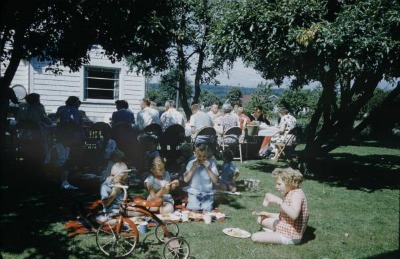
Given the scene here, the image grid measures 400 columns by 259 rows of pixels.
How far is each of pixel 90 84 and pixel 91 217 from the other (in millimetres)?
12861

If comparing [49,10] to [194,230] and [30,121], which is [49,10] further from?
[194,230]

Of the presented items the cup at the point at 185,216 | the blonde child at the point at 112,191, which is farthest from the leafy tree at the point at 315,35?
the blonde child at the point at 112,191

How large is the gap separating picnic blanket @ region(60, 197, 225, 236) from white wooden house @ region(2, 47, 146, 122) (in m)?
10.8

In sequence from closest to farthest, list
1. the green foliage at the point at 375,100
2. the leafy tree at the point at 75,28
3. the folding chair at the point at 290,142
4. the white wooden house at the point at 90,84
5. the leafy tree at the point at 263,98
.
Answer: the leafy tree at the point at 75,28, the folding chair at the point at 290,142, the white wooden house at the point at 90,84, the leafy tree at the point at 263,98, the green foliage at the point at 375,100

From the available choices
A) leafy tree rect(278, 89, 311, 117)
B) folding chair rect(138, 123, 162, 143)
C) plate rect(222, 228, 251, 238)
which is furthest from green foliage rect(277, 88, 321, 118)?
plate rect(222, 228, 251, 238)

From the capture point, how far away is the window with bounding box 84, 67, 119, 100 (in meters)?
17.2

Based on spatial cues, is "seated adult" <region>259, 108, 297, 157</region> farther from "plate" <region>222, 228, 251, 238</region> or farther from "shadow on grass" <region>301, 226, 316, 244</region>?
"plate" <region>222, 228, 251, 238</region>

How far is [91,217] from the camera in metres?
5.50

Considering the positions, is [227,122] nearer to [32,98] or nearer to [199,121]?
[199,121]

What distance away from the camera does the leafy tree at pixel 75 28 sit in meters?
7.60

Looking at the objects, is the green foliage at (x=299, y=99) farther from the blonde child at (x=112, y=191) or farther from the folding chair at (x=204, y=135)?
the blonde child at (x=112, y=191)

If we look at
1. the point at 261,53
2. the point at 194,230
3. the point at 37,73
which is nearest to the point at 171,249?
the point at 194,230

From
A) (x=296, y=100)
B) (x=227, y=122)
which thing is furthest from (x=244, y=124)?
(x=296, y=100)

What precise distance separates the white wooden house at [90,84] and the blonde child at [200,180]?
1095cm
